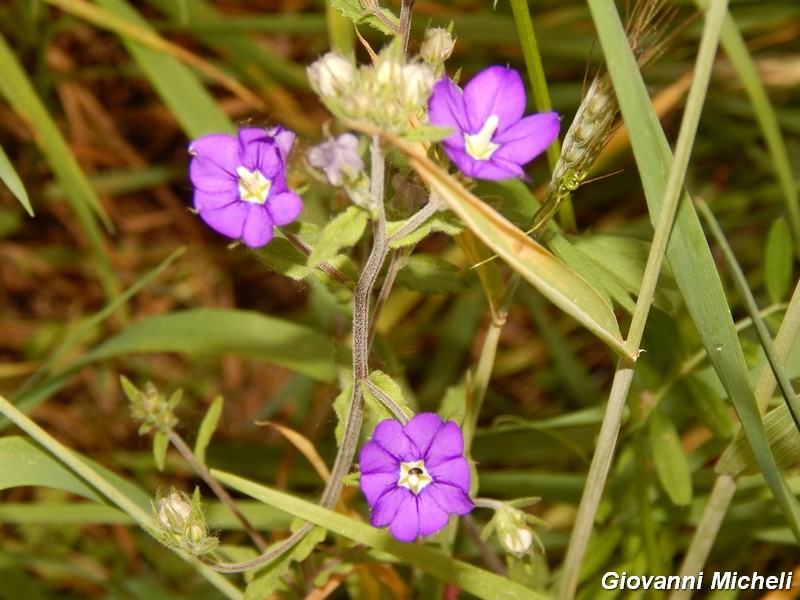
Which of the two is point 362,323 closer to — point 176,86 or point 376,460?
point 376,460

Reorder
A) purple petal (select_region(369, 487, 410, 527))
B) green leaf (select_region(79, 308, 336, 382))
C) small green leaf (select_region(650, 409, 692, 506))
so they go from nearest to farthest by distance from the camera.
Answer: purple petal (select_region(369, 487, 410, 527)) < small green leaf (select_region(650, 409, 692, 506)) < green leaf (select_region(79, 308, 336, 382))

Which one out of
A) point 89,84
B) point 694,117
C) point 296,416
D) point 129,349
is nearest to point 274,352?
point 129,349

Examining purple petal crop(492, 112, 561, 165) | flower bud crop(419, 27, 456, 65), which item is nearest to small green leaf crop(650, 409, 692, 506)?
purple petal crop(492, 112, 561, 165)

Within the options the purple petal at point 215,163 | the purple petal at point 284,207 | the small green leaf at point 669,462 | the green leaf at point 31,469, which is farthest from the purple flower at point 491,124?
the green leaf at point 31,469

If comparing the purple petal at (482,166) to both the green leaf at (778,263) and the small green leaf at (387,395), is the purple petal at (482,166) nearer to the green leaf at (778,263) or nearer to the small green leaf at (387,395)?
the small green leaf at (387,395)

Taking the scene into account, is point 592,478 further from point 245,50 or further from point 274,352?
point 245,50

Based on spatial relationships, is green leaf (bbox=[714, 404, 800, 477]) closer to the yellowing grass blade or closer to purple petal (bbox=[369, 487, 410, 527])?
the yellowing grass blade
